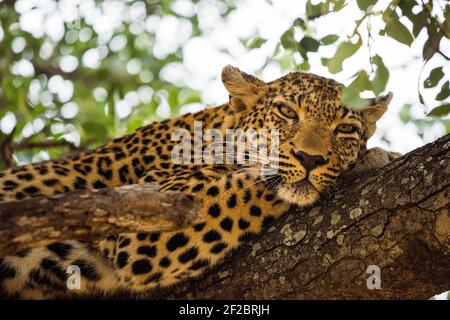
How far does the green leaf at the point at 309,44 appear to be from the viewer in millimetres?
5883

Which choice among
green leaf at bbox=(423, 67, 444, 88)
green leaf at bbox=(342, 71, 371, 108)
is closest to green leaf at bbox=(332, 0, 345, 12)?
green leaf at bbox=(342, 71, 371, 108)

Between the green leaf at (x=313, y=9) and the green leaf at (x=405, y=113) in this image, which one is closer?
the green leaf at (x=313, y=9)

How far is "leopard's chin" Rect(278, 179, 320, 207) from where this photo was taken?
18.2 ft

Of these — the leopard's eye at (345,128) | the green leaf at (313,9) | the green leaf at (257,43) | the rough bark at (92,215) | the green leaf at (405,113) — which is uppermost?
the green leaf at (405,113)

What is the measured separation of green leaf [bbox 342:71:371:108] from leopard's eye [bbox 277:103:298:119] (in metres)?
1.73

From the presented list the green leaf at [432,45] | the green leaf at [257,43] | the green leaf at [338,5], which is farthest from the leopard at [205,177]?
the green leaf at [338,5]

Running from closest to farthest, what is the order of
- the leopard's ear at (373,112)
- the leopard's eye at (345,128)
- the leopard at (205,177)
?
the leopard at (205,177)
the leopard's eye at (345,128)
the leopard's ear at (373,112)

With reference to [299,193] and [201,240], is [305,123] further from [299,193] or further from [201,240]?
[201,240]

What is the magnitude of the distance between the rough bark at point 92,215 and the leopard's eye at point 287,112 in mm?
3154

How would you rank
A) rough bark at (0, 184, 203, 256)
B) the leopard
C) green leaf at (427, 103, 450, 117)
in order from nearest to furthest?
rough bark at (0, 184, 203, 256), green leaf at (427, 103, 450, 117), the leopard

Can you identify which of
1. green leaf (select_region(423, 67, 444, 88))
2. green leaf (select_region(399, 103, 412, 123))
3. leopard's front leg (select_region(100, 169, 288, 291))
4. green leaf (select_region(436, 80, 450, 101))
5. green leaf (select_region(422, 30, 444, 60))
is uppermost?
green leaf (select_region(399, 103, 412, 123))

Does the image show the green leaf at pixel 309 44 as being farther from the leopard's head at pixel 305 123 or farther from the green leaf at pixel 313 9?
the leopard's head at pixel 305 123

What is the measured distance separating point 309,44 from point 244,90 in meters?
1.47

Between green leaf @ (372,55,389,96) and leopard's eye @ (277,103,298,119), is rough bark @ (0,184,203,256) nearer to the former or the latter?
green leaf @ (372,55,389,96)
